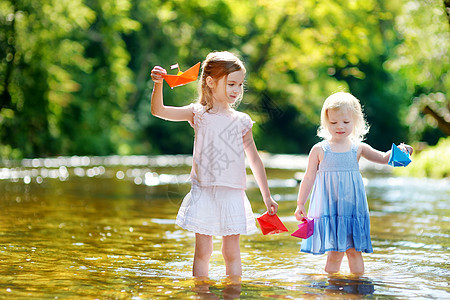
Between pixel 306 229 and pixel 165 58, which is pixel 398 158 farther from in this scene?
pixel 165 58

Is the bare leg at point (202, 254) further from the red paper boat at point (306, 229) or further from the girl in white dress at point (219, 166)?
the red paper boat at point (306, 229)

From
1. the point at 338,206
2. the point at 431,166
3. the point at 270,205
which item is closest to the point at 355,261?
the point at 338,206

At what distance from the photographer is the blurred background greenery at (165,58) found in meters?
21.9

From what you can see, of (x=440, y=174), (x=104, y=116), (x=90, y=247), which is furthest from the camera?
(x=104, y=116)

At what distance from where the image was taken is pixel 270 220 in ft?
16.5

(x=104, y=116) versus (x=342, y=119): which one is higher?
(x=104, y=116)

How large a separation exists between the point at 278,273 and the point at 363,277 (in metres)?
0.58

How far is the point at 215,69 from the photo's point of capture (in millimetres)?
4883

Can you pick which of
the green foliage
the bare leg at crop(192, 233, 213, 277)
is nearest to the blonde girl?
the bare leg at crop(192, 233, 213, 277)

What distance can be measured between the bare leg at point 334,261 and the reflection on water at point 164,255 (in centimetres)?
8

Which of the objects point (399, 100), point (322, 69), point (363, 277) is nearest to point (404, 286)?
point (363, 277)

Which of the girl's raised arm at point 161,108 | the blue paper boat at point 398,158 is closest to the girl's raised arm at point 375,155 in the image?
the blue paper boat at point 398,158

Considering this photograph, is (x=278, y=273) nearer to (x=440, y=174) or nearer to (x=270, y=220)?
(x=270, y=220)

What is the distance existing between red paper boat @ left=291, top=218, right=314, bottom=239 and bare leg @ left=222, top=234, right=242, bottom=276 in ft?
1.49
